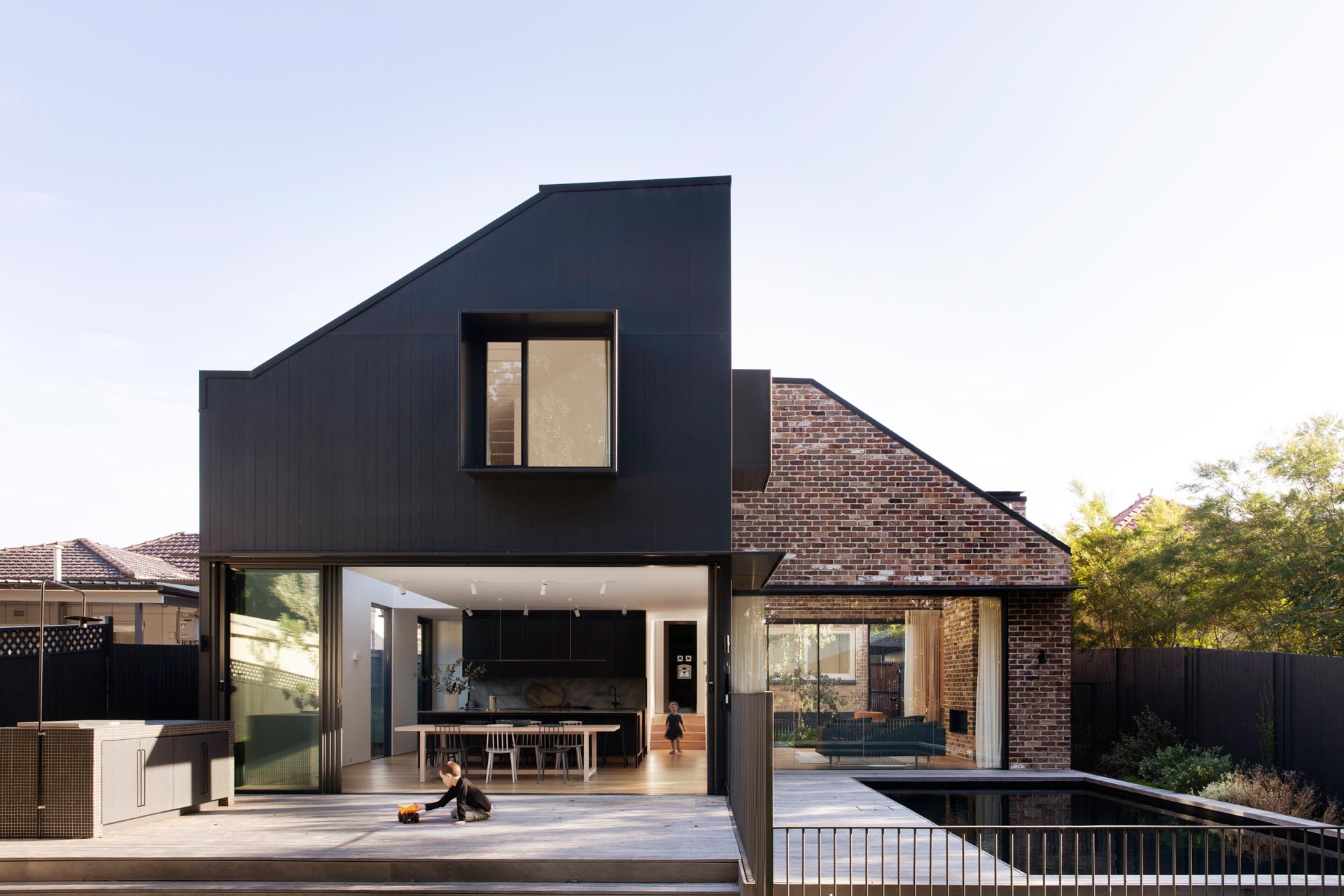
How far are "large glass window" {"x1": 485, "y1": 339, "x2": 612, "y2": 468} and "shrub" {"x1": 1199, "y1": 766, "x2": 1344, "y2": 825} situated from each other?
7666 mm

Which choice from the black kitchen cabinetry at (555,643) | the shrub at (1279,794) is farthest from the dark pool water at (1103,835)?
the black kitchen cabinetry at (555,643)

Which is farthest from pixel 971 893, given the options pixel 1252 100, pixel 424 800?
pixel 1252 100

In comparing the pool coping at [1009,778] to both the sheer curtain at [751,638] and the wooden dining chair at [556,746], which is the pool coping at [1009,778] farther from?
the wooden dining chair at [556,746]

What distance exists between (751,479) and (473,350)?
3.83m

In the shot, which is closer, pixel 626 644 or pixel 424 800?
pixel 424 800

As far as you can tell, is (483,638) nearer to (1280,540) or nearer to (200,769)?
(200,769)

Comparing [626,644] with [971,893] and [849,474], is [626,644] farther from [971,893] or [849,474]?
[971,893]

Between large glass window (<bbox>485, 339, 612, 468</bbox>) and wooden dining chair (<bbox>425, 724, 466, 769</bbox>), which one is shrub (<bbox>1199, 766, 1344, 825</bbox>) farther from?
wooden dining chair (<bbox>425, 724, 466, 769</bbox>)

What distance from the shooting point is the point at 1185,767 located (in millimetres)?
12891

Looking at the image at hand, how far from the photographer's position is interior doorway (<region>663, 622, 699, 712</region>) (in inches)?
994

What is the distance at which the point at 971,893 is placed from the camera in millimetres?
7266

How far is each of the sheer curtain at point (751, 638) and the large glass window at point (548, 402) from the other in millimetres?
5369

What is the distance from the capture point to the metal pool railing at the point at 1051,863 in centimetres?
695

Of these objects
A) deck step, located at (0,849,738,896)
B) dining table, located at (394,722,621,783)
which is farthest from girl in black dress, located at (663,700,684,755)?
deck step, located at (0,849,738,896)
